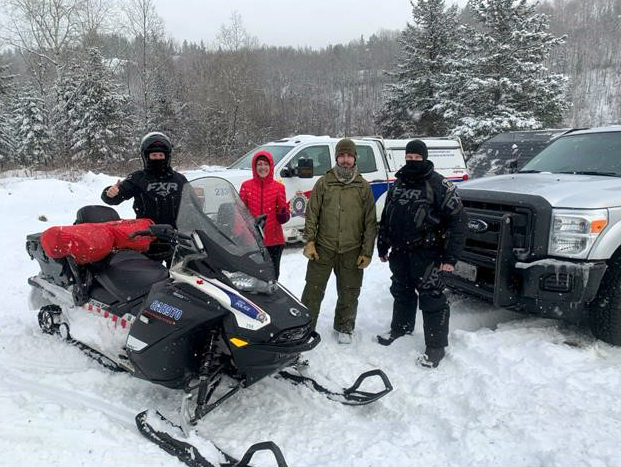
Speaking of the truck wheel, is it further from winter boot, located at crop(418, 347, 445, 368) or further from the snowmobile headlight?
the snowmobile headlight

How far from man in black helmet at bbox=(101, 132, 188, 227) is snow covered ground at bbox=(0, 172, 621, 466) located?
1361mm

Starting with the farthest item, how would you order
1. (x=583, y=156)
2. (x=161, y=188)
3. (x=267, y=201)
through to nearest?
(x=583, y=156) → (x=267, y=201) → (x=161, y=188)

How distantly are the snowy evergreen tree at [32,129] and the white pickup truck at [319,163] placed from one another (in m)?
31.5

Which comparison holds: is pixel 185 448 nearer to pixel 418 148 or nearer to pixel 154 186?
pixel 154 186

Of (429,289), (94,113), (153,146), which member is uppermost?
(94,113)

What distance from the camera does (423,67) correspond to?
26.4 m

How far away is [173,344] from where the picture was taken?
2.81 metres

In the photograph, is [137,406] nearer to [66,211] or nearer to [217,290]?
[217,290]

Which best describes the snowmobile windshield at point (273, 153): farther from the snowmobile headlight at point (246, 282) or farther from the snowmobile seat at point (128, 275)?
the snowmobile headlight at point (246, 282)

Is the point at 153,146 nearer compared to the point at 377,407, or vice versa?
the point at 377,407

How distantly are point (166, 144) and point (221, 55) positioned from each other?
40.7 meters

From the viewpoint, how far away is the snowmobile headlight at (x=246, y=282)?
2.82m

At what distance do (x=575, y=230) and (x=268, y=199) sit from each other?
2.75 metres

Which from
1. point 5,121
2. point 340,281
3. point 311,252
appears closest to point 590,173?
point 340,281
